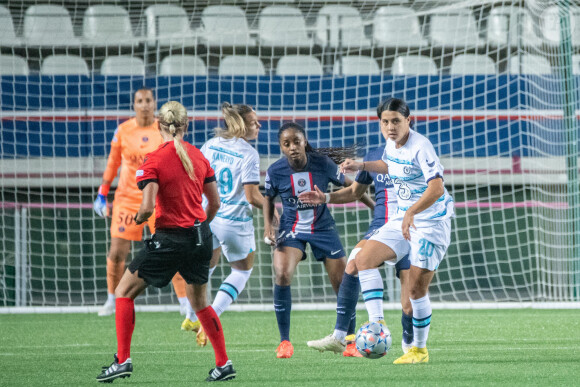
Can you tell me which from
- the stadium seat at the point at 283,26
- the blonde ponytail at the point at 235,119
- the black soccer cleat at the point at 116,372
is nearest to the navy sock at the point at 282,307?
the blonde ponytail at the point at 235,119

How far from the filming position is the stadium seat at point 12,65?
12.1 m

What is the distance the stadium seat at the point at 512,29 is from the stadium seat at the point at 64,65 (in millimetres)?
5615

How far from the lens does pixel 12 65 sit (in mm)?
12227

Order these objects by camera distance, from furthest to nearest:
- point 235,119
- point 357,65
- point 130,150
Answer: point 357,65 < point 130,150 < point 235,119

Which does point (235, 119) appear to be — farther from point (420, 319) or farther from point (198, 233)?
point (420, 319)

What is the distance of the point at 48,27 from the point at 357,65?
14.9ft

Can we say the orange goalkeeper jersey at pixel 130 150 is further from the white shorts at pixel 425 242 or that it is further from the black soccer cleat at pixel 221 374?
the black soccer cleat at pixel 221 374

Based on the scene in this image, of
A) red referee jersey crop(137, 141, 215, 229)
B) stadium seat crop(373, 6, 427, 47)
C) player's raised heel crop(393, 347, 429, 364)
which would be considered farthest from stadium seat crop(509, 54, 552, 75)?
red referee jersey crop(137, 141, 215, 229)

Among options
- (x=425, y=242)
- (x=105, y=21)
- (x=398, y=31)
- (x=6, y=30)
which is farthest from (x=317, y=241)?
(x=105, y=21)

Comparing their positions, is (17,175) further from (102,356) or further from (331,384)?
(331,384)

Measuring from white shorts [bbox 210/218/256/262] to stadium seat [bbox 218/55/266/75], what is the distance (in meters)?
5.83

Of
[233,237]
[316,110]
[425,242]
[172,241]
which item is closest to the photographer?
[172,241]

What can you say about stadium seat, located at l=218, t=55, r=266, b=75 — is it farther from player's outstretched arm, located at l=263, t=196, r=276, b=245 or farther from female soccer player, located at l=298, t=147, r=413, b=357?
female soccer player, located at l=298, t=147, r=413, b=357

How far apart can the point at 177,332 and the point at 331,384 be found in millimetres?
3279
